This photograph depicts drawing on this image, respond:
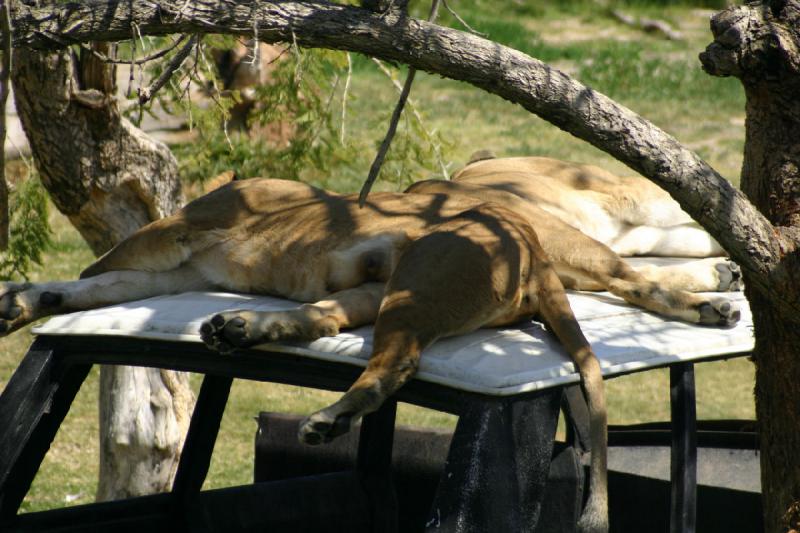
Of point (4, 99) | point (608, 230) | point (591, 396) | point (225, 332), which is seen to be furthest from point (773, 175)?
point (608, 230)

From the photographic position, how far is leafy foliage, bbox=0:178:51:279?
5426 mm

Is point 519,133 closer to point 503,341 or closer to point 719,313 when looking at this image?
point 719,313

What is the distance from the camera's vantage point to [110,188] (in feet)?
16.1

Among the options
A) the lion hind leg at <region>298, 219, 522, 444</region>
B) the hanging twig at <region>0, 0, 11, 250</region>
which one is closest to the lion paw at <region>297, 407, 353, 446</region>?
the lion hind leg at <region>298, 219, 522, 444</region>

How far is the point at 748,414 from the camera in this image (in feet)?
26.6

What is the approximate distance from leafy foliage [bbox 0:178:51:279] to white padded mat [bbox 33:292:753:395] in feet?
7.35

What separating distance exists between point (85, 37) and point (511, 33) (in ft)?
49.7

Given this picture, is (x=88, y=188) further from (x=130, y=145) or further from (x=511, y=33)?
(x=511, y=33)

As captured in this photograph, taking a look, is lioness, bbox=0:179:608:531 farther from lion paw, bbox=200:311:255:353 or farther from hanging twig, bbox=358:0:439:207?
hanging twig, bbox=358:0:439:207

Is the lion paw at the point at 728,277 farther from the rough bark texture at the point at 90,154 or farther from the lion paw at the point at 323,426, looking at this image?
A: the rough bark texture at the point at 90,154

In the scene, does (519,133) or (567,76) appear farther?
(519,133)

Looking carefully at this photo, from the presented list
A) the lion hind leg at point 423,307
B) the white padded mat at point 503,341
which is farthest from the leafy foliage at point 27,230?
the lion hind leg at point 423,307

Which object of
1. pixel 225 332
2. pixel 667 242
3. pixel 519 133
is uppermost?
pixel 225 332

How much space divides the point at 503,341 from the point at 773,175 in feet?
2.60
